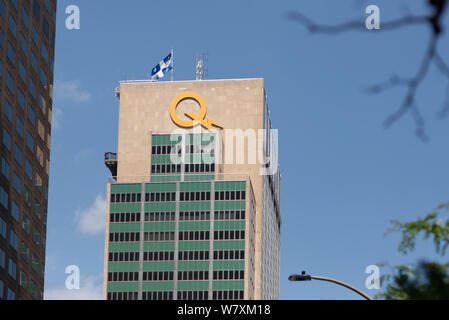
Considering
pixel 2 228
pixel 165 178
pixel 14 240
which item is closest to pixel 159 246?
pixel 165 178

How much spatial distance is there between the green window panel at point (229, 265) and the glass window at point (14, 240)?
89.9 metres

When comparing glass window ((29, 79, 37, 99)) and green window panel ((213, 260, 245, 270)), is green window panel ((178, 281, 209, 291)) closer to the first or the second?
green window panel ((213, 260, 245, 270))

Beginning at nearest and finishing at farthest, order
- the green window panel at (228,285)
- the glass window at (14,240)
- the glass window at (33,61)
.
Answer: the glass window at (14,240)
the glass window at (33,61)
the green window panel at (228,285)

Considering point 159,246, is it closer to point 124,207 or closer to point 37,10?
point 124,207

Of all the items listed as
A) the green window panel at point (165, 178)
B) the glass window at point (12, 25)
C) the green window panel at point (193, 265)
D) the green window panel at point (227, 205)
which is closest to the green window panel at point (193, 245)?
the green window panel at point (193, 265)

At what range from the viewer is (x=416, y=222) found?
16219 millimetres

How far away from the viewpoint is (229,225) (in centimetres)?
19062

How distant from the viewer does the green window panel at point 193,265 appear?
186 metres

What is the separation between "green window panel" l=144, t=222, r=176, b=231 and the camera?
19162cm

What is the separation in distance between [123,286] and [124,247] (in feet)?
29.1

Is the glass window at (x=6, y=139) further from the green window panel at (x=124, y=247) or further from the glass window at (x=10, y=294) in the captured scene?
the green window panel at (x=124, y=247)

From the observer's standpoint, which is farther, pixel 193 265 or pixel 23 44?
pixel 193 265

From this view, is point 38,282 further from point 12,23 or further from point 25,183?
point 12,23

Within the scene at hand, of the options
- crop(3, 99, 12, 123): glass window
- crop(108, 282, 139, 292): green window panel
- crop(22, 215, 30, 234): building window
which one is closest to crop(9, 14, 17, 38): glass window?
crop(3, 99, 12, 123): glass window
